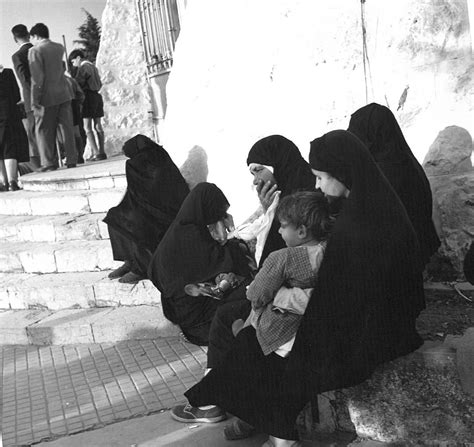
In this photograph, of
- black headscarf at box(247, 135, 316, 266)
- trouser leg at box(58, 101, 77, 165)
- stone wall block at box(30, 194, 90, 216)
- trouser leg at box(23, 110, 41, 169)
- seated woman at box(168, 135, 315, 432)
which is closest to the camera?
seated woman at box(168, 135, 315, 432)

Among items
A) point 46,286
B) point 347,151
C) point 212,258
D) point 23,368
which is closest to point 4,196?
point 46,286

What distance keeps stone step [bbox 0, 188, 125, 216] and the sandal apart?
3.86 m

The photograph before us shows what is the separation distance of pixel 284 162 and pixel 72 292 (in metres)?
2.32

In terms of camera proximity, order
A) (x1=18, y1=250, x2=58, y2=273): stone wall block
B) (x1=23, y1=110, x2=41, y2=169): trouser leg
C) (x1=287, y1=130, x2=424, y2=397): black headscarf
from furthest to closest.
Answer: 1. (x1=23, y1=110, x2=41, y2=169): trouser leg
2. (x1=18, y1=250, x2=58, y2=273): stone wall block
3. (x1=287, y1=130, x2=424, y2=397): black headscarf

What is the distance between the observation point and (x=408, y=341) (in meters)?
3.21

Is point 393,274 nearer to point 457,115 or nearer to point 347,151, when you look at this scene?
point 347,151

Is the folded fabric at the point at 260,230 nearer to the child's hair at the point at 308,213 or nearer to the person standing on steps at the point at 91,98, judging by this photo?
the child's hair at the point at 308,213

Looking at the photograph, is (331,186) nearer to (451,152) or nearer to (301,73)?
(451,152)

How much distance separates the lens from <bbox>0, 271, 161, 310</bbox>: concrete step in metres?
5.67

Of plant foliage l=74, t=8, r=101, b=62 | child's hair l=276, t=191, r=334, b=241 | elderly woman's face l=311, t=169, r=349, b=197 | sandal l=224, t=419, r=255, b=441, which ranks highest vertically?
plant foliage l=74, t=8, r=101, b=62

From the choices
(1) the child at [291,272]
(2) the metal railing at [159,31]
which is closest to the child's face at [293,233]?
(1) the child at [291,272]

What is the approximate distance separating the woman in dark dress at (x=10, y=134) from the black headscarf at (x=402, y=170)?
19.0 feet

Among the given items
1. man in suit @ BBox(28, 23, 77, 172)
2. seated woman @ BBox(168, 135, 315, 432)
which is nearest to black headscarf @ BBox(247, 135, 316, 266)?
seated woman @ BBox(168, 135, 315, 432)

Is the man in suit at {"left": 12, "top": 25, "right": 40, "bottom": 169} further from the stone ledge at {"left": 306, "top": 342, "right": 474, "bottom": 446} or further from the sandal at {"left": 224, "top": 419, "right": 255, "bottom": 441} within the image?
the stone ledge at {"left": 306, "top": 342, "right": 474, "bottom": 446}
